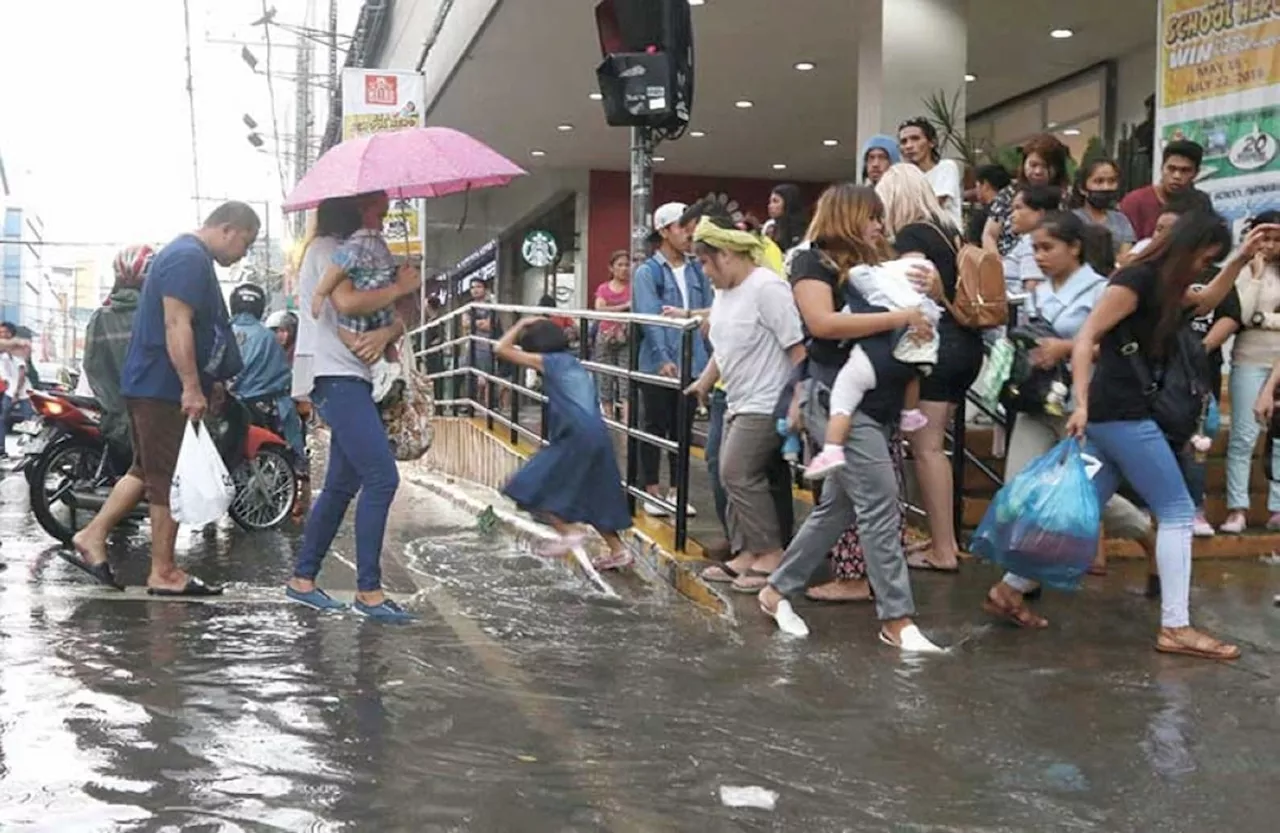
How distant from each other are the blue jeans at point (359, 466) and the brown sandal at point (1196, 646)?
10.2 ft

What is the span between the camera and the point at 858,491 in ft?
16.8

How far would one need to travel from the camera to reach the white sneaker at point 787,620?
530cm

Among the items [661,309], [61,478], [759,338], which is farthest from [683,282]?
[61,478]

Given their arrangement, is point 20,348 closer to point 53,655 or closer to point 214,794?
point 53,655

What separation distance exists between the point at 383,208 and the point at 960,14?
680 cm

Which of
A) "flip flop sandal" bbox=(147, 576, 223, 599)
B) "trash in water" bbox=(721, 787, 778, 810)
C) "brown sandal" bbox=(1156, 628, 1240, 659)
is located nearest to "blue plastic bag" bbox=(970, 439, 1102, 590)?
"brown sandal" bbox=(1156, 628, 1240, 659)

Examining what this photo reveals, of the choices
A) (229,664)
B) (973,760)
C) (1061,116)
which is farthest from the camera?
(1061,116)

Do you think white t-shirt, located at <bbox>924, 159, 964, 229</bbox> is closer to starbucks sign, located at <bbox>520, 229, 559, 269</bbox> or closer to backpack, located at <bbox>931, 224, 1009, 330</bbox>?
backpack, located at <bbox>931, 224, 1009, 330</bbox>

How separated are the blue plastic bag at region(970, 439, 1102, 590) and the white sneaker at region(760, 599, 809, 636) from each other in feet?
2.69

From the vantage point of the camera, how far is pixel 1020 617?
5414 millimetres

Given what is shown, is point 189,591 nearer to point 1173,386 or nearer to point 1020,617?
point 1020,617

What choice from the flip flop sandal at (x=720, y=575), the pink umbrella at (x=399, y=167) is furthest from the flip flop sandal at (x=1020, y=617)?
the pink umbrella at (x=399, y=167)

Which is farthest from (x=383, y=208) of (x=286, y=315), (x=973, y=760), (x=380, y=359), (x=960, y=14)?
(x=960, y=14)

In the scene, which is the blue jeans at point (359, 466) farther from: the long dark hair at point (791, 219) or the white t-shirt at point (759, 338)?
the long dark hair at point (791, 219)
